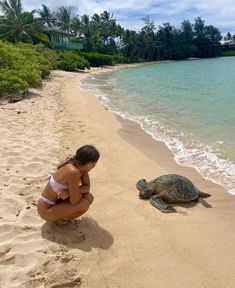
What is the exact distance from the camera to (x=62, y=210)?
407 cm

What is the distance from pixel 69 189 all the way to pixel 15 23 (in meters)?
43.4

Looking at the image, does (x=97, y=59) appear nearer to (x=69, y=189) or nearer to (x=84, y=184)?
(x=84, y=184)

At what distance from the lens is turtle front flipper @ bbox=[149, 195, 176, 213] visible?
511 cm

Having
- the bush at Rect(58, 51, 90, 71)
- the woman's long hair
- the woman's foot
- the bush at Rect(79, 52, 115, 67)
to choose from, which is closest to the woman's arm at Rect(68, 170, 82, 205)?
the woman's long hair

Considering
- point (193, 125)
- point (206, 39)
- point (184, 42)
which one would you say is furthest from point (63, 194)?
point (206, 39)

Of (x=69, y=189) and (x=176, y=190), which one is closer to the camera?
(x=69, y=189)

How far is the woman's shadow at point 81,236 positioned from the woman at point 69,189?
0.45 feet

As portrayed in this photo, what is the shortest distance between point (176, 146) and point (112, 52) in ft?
223

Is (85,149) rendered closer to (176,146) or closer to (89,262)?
(89,262)

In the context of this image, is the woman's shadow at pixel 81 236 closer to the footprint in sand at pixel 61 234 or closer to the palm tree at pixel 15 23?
the footprint in sand at pixel 61 234

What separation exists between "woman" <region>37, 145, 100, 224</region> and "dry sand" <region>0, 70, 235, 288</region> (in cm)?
24

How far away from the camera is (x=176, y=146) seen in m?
9.02

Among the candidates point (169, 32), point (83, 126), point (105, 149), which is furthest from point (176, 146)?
point (169, 32)

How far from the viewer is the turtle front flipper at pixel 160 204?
511cm
